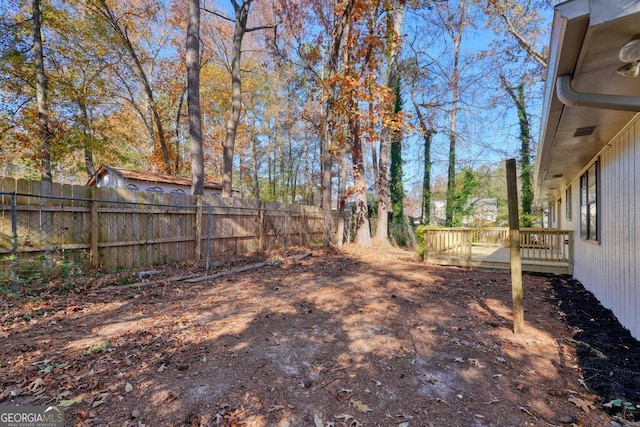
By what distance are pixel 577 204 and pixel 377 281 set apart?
5.07 meters

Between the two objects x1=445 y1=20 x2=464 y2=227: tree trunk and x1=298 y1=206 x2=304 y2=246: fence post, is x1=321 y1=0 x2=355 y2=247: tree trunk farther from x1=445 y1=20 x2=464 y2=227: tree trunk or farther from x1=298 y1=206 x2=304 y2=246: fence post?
x1=445 y1=20 x2=464 y2=227: tree trunk

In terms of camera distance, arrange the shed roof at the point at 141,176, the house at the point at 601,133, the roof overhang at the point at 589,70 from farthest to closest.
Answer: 1. the shed roof at the point at 141,176
2. the house at the point at 601,133
3. the roof overhang at the point at 589,70

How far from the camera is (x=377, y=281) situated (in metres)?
6.48

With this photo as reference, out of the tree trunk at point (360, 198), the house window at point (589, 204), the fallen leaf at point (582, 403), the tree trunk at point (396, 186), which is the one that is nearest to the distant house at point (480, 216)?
the tree trunk at point (396, 186)

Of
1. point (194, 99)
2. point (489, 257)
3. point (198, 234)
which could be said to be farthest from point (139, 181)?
point (489, 257)

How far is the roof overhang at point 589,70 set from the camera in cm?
184

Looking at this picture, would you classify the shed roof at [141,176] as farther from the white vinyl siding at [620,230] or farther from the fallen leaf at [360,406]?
the white vinyl siding at [620,230]

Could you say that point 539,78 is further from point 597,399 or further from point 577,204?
point 597,399

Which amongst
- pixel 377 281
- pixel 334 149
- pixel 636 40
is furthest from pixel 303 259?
pixel 636 40

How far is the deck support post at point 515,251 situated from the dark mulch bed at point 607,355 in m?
0.57

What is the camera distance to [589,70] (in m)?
2.43

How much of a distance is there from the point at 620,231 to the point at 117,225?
324 inches

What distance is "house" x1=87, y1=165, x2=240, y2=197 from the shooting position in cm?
1412

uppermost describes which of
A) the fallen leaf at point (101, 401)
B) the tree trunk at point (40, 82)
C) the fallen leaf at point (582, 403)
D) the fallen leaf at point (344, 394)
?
the tree trunk at point (40, 82)
